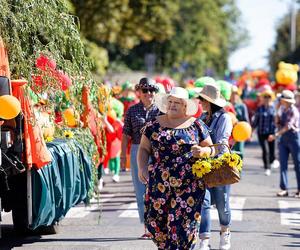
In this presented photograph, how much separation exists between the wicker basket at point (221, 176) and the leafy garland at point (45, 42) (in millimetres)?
2605

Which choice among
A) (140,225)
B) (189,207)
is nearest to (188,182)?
(189,207)

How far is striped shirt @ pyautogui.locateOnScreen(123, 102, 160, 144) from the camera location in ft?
37.8

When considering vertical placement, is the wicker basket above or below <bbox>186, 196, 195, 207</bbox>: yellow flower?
above

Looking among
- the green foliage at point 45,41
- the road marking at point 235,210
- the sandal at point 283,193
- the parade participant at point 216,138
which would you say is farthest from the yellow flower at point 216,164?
the sandal at point 283,193

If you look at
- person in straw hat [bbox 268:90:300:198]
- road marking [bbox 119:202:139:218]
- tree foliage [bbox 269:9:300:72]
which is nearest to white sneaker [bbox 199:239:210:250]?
road marking [bbox 119:202:139:218]

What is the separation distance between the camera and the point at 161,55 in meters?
65.1

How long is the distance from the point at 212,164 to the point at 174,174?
0.35m

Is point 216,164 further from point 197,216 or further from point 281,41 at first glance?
point 281,41

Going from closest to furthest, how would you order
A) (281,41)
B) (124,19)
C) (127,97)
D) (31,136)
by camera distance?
1. (31,136)
2. (127,97)
3. (124,19)
4. (281,41)

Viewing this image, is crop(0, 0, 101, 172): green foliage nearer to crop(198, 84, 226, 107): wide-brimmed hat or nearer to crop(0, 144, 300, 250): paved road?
crop(198, 84, 226, 107): wide-brimmed hat

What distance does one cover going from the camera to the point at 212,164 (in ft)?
A: 28.4

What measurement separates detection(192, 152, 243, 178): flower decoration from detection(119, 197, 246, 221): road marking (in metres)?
4.51

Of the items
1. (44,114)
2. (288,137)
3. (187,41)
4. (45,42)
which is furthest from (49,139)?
(187,41)

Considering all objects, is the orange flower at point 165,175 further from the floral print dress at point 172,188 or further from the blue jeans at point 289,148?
the blue jeans at point 289,148
